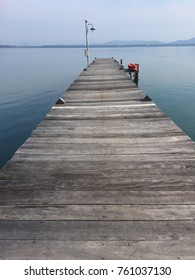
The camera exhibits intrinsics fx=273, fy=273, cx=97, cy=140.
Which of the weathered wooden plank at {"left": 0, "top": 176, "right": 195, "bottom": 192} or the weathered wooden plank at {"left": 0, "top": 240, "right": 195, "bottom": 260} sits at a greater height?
the weathered wooden plank at {"left": 0, "top": 176, "right": 195, "bottom": 192}

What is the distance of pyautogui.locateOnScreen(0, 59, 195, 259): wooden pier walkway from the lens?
3500 mm

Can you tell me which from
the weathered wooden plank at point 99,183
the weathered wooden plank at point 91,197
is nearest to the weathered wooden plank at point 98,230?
the weathered wooden plank at point 91,197

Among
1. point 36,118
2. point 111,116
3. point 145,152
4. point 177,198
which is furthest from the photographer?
point 36,118

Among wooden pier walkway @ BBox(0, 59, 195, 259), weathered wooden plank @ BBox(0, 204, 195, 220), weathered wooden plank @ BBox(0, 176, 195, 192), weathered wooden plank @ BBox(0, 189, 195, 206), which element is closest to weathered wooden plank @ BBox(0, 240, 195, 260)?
wooden pier walkway @ BBox(0, 59, 195, 259)

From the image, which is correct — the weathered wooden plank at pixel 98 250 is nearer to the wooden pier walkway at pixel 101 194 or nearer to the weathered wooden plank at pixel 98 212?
the wooden pier walkway at pixel 101 194

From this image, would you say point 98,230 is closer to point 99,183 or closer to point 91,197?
point 91,197

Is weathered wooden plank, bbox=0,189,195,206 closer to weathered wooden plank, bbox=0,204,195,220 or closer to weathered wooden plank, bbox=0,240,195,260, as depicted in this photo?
weathered wooden plank, bbox=0,204,195,220

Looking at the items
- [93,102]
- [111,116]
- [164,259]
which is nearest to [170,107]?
[93,102]

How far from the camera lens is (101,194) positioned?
459 centimetres

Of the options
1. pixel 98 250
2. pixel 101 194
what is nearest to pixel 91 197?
pixel 101 194

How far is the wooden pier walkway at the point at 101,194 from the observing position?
3.50 m

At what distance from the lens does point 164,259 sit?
329 centimetres
